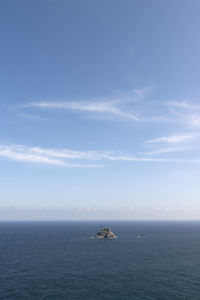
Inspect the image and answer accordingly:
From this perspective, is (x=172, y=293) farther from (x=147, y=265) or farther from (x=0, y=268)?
(x=0, y=268)

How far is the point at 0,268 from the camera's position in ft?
342

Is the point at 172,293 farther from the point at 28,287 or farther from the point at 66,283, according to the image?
the point at 28,287

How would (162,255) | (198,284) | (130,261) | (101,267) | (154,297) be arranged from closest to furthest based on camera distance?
1. (154,297)
2. (198,284)
3. (101,267)
4. (130,261)
5. (162,255)

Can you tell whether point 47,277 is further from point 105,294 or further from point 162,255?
point 162,255

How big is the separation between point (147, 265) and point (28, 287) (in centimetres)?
5869

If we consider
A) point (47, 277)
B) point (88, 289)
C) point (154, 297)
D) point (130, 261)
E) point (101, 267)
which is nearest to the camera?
point (154, 297)

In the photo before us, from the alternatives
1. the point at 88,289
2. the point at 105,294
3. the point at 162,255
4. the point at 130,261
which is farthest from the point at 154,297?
the point at 162,255

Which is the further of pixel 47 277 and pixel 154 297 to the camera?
pixel 47 277

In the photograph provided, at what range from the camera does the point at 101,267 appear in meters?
104

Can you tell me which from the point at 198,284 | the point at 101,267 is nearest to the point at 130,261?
the point at 101,267

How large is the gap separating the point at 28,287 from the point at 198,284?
2527 inches

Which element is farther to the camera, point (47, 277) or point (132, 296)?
point (47, 277)

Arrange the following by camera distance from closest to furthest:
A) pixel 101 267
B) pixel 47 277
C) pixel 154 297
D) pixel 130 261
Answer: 1. pixel 154 297
2. pixel 47 277
3. pixel 101 267
4. pixel 130 261

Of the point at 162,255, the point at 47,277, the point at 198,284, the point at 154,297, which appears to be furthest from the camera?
the point at 162,255
